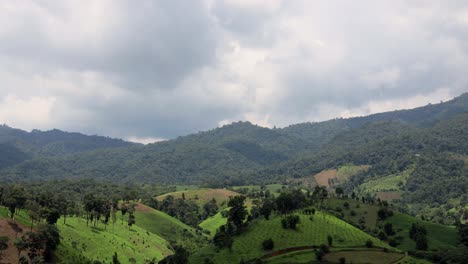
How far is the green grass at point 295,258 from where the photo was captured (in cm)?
17025

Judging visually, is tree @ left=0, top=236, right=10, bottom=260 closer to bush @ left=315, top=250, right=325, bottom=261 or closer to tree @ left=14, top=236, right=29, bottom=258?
tree @ left=14, top=236, right=29, bottom=258

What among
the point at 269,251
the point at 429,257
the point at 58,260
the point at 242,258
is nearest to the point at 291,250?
the point at 269,251

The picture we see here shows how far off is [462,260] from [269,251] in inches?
2940

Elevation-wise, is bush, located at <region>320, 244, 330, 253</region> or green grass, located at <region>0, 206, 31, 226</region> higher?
green grass, located at <region>0, 206, 31, 226</region>

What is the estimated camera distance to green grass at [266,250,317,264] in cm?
17025

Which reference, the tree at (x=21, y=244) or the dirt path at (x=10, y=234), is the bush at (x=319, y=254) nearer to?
the tree at (x=21, y=244)

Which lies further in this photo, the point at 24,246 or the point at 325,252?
the point at 325,252

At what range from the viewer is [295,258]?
17362 cm

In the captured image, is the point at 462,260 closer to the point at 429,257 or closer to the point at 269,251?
the point at 429,257

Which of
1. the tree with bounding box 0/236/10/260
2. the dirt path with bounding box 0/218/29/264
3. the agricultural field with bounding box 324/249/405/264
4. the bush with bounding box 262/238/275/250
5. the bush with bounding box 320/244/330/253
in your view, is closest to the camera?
the tree with bounding box 0/236/10/260

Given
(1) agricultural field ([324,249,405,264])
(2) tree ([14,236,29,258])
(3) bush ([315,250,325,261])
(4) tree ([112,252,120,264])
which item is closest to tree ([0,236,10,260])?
(2) tree ([14,236,29,258])

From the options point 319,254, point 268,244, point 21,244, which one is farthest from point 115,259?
point 319,254

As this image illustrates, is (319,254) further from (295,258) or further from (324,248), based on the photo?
(295,258)

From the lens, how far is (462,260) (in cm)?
15362
